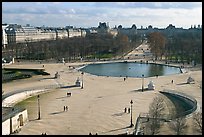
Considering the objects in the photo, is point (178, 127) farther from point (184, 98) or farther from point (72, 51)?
point (72, 51)

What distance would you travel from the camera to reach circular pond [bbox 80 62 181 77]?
37.8m

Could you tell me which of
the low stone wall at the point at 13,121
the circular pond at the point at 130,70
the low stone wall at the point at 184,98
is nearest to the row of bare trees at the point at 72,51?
the circular pond at the point at 130,70

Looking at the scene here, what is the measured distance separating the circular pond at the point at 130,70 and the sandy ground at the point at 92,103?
3936 millimetres

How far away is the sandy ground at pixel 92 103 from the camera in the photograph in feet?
54.0

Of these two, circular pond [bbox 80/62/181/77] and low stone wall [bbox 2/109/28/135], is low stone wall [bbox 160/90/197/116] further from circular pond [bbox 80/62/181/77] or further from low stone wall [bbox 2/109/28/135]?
circular pond [bbox 80/62/181/77]

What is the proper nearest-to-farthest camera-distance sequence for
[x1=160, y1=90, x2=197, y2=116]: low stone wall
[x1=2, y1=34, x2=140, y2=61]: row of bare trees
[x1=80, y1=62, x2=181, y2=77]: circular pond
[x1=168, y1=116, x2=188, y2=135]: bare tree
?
1. [x1=168, y1=116, x2=188, y2=135]: bare tree
2. [x1=160, y1=90, x2=197, y2=116]: low stone wall
3. [x1=80, y1=62, x2=181, y2=77]: circular pond
4. [x1=2, y1=34, x2=140, y2=61]: row of bare trees

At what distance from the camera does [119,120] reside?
17.7 m

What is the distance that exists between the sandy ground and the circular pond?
12.9ft

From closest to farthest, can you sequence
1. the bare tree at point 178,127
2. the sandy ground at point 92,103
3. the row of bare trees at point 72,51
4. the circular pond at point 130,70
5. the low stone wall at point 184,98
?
1. the bare tree at point 178,127
2. the sandy ground at point 92,103
3. the low stone wall at point 184,98
4. the circular pond at point 130,70
5. the row of bare trees at point 72,51

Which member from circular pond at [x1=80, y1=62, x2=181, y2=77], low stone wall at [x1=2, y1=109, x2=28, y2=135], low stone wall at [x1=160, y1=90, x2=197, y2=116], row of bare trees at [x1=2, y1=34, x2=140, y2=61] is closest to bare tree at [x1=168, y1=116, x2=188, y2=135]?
low stone wall at [x1=160, y1=90, x2=197, y2=116]

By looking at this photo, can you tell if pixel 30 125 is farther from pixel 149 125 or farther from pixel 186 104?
pixel 186 104

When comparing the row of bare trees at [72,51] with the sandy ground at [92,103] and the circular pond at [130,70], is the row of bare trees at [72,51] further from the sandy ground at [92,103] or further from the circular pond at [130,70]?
the sandy ground at [92,103]

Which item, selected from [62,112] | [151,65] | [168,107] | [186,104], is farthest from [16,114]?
[151,65]

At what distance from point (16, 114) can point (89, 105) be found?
222 inches
